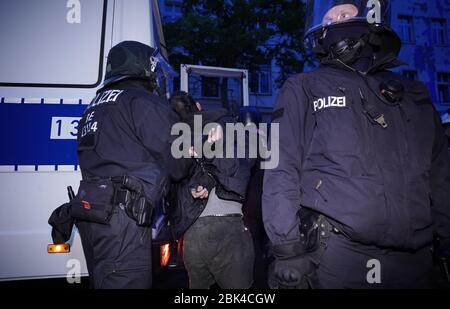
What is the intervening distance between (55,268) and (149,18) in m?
1.95

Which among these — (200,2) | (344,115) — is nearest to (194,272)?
(344,115)

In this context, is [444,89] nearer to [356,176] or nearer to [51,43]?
[356,176]

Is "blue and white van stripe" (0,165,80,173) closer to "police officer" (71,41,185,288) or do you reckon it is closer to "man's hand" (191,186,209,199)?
"police officer" (71,41,185,288)

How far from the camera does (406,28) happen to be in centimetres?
1900

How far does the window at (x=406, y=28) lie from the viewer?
61.9 ft

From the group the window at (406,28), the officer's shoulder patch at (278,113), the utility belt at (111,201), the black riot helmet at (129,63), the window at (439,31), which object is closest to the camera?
the officer's shoulder patch at (278,113)

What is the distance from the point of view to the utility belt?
178 centimetres

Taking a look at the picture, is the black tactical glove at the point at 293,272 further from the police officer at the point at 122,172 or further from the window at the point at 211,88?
the window at the point at 211,88

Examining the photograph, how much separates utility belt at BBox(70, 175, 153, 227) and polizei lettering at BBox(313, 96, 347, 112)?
1.11 m

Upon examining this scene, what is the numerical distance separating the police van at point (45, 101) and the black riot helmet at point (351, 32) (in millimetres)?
1284

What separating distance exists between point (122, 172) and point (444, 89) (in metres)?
22.9

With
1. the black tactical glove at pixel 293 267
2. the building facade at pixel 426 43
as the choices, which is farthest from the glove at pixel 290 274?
the building facade at pixel 426 43

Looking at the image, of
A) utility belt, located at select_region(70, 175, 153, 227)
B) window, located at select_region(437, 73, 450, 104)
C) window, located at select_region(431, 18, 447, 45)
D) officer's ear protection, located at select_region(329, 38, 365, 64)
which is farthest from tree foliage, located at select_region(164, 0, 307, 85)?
window, located at select_region(431, 18, 447, 45)

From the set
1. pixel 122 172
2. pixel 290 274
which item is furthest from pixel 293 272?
pixel 122 172
